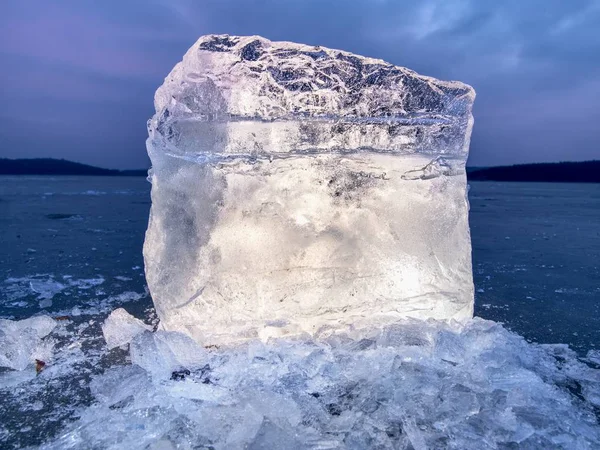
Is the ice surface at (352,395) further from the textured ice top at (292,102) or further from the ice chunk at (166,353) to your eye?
the textured ice top at (292,102)

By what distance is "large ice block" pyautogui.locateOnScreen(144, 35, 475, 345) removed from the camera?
244cm

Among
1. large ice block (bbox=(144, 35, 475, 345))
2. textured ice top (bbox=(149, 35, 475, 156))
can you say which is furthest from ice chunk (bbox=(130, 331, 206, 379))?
textured ice top (bbox=(149, 35, 475, 156))

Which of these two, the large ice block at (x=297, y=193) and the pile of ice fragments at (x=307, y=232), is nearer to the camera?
the pile of ice fragments at (x=307, y=232)

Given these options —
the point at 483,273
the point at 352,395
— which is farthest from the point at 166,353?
the point at 483,273

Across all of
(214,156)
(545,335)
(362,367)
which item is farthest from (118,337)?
(545,335)

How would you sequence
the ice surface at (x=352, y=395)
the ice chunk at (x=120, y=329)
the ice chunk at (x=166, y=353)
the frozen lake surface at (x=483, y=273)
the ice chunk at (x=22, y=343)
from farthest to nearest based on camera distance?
the frozen lake surface at (x=483, y=273), the ice chunk at (x=120, y=329), the ice chunk at (x=22, y=343), the ice chunk at (x=166, y=353), the ice surface at (x=352, y=395)

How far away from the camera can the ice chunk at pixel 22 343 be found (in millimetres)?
2127

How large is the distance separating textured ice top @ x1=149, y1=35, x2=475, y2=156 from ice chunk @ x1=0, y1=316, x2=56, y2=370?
1.26 metres

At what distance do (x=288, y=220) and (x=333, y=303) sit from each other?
21.4 inches

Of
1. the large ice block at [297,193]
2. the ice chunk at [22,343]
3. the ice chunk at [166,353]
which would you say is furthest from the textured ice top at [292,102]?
the ice chunk at [22,343]

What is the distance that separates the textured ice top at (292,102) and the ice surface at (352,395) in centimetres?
109

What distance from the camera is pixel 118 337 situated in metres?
2.40

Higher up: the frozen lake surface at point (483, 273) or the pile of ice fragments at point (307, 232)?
the pile of ice fragments at point (307, 232)

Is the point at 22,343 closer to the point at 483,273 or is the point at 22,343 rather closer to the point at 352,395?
the point at 352,395
